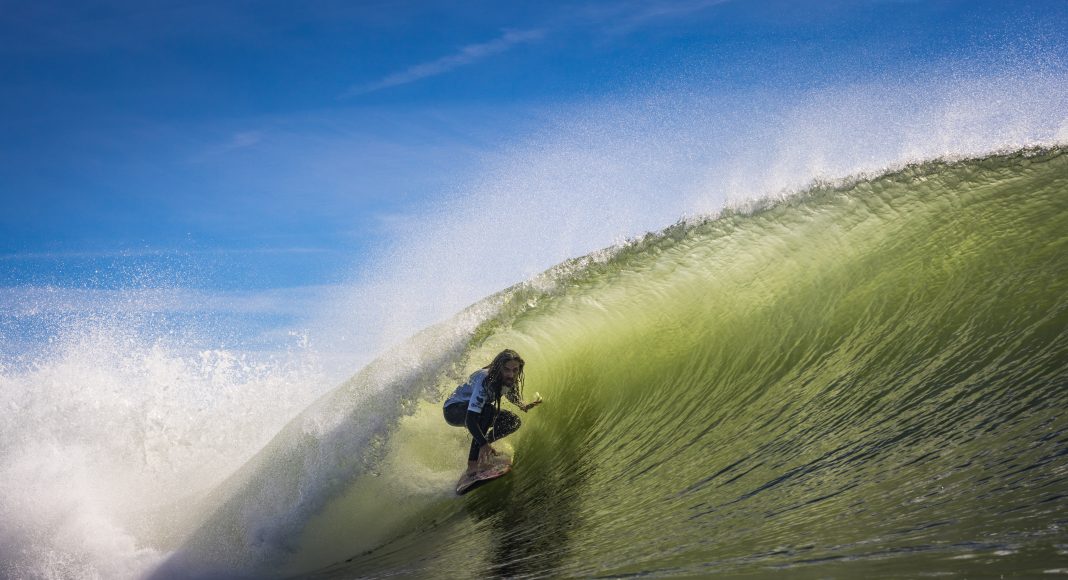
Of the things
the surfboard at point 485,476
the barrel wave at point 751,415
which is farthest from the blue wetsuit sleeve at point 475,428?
the barrel wave at point 751,415

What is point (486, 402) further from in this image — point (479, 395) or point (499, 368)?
point (499, 368)

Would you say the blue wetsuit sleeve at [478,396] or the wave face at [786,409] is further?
the blue wetsuit sleeve at [478,396]

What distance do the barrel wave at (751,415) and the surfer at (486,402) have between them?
28cm

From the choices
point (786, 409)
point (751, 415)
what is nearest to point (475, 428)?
point (751, 415)

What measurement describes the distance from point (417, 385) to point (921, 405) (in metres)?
4.67

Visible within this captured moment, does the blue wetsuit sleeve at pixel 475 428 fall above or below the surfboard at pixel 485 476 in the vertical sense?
above

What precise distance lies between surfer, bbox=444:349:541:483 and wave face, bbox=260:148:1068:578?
281 mm

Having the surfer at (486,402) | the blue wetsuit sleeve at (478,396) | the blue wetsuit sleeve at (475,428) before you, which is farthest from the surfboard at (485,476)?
the blue wetsuit sleeve at (478,396)

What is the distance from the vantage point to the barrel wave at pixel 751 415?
2.86 metres

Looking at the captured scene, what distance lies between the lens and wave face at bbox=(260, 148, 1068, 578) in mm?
2791

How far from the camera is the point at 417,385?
23.6 ft

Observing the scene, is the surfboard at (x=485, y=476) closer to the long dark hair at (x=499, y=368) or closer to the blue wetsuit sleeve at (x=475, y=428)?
the blue wetsuit sleeve at (x=475, y=428)

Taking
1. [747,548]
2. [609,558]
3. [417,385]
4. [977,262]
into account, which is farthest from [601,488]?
[977,262]

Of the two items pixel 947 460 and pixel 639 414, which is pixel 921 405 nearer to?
pixel 947 460
